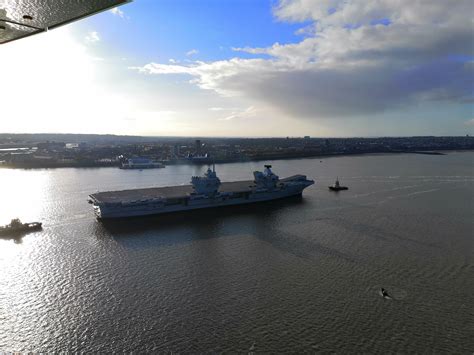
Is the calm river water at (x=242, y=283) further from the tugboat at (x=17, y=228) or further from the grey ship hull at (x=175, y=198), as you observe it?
the tugboat at (x=17, y=228)

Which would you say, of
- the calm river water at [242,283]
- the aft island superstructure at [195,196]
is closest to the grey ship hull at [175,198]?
the aft island superstructure at [195,196]

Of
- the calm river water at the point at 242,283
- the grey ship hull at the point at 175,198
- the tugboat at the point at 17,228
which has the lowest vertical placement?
the calm river water at the point at 242,283

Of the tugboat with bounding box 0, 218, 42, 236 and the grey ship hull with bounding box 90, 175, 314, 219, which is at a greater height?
the grey ship hull with bounding box 90, 175, 314, 219

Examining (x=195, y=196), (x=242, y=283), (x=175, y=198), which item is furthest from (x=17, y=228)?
(x=242, y=283)

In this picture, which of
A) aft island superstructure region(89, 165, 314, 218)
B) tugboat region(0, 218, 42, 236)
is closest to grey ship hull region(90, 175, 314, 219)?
aft island superstructure region(89, 165, 314, 218)

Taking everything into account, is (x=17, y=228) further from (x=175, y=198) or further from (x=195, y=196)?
(x=195, y=196)

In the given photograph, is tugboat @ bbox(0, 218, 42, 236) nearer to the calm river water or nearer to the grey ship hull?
the calm river water
